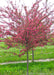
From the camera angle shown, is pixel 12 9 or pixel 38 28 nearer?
pixel 38 28

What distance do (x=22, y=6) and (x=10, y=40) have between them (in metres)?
1.39

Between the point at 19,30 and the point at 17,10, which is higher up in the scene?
the point at 17,10

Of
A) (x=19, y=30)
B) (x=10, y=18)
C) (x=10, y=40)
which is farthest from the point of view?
(x=10, y=18)

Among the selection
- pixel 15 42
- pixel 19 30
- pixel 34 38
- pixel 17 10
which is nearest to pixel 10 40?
pixel 15 42

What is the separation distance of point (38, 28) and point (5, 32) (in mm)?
1260

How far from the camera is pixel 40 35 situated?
167 inches

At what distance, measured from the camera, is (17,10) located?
177 inches

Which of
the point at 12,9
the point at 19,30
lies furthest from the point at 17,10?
the point at 19,30

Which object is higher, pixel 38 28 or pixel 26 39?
pixel 38 28

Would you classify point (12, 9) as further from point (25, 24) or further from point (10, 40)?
point (10, 40)

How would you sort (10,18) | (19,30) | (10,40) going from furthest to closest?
(10,18)
(10,40)
(19,30)

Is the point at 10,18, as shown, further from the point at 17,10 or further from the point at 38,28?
the point at 38,28

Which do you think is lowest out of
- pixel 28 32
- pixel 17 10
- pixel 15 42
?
pixel 15 42

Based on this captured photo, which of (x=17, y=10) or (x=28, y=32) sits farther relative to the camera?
(x=17, y=10)
